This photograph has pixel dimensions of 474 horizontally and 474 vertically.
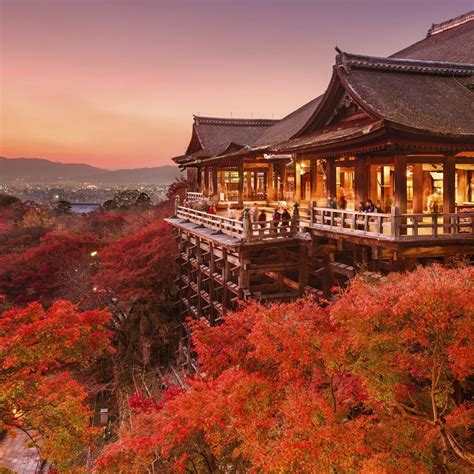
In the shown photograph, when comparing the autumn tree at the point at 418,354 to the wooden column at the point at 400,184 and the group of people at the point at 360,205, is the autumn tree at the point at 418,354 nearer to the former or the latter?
the wooden column at the point at 400,184

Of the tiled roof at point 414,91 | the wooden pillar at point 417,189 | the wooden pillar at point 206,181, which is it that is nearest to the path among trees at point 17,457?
the wooden pillar at point 417,189

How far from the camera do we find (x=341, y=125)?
18422mm

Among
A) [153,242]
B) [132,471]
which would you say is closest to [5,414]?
[132,471]

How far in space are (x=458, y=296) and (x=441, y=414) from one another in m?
2.63

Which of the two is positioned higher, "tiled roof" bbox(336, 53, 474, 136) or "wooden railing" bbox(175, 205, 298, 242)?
"tiled roof" bbox(336, 53, 474, 136)

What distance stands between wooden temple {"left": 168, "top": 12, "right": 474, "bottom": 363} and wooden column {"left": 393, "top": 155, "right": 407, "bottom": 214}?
37mm

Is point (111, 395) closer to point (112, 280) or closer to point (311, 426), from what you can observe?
point (112, 280)

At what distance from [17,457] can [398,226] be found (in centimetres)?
1921

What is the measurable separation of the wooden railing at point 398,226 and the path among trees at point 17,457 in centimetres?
1601

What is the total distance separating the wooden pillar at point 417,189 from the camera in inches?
637

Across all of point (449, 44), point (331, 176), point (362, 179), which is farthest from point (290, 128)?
point (362, 179)

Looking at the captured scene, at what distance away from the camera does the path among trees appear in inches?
761

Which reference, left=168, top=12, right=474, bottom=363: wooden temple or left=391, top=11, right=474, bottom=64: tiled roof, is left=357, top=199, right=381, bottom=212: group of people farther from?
left=391, top=11, right=474, bottom=64: tiled roof

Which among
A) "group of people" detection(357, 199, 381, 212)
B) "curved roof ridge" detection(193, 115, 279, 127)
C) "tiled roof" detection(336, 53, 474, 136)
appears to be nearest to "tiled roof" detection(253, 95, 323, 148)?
"curved roof ridge" detection(193, 115, 279, 127)
